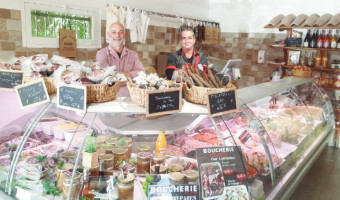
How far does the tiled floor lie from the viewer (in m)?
3.79

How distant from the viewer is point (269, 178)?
244 centimetres

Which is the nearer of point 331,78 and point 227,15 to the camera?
point 331,78

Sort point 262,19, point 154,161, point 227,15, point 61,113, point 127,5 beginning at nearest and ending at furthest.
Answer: point 154,161 < point 61,113 < point 127,5 < point 262,19 < point 227,15

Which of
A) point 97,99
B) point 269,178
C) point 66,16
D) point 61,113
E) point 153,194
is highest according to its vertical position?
point 66,16

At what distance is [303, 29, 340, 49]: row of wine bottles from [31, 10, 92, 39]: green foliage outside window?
178 inches

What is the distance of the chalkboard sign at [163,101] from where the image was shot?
168 cm

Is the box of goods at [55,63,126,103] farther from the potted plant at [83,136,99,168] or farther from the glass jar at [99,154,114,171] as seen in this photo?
the glass jar at [99,154,114,171]

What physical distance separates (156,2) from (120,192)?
538 centimetres

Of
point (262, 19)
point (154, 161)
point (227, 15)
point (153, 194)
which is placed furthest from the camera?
point (227, 15)

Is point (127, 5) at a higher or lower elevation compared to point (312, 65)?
higher

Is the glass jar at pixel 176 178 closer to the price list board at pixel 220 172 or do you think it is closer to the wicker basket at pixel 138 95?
the price list board at pixel 220 172

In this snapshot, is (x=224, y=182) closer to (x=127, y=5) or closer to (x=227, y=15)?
(x=127, y=5)

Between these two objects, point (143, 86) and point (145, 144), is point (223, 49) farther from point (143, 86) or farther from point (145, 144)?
point (143, 86)

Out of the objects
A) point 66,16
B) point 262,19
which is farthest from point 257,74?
point 66,16
